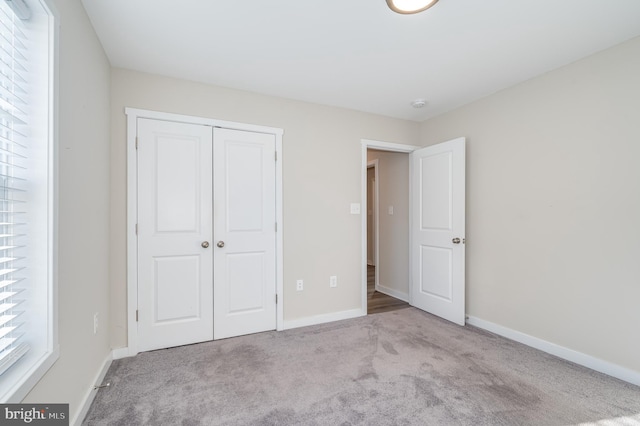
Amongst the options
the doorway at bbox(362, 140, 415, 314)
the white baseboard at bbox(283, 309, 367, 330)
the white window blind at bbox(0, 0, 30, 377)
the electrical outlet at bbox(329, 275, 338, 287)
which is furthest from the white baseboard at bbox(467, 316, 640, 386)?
the white window blind at bbox(0, 0, 30, 377)

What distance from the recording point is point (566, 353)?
2.34 m

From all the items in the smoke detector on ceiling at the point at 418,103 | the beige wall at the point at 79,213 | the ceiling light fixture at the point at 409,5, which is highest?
the smoke detector on ceiling at the point at 418,103

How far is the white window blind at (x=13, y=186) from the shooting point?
108 centimetres

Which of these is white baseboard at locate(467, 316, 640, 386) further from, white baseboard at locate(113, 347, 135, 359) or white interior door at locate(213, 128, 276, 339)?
white baseboard at locate(113, 347, 135, 359)

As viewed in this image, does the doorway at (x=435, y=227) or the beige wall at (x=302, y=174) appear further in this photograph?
the doorway at (x=435, y=227)

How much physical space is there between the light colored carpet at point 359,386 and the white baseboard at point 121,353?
7 centimetres

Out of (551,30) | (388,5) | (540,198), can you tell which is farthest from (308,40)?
(540,198)

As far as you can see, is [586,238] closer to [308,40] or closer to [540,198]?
[540,198]

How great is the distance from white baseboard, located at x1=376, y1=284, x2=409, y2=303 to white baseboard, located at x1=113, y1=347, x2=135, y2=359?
126 inches

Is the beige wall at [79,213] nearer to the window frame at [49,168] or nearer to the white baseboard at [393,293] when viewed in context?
the window frame at [49,168]

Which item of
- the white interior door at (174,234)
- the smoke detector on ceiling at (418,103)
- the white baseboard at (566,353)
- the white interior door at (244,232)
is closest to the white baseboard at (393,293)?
the white baseboard at (566,353)

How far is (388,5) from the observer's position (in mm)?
1671

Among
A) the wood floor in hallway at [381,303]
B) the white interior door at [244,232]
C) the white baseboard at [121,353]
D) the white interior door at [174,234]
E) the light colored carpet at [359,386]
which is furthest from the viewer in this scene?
the wood floor in hallway at [381,303]

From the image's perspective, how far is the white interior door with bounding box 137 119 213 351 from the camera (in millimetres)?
2461
